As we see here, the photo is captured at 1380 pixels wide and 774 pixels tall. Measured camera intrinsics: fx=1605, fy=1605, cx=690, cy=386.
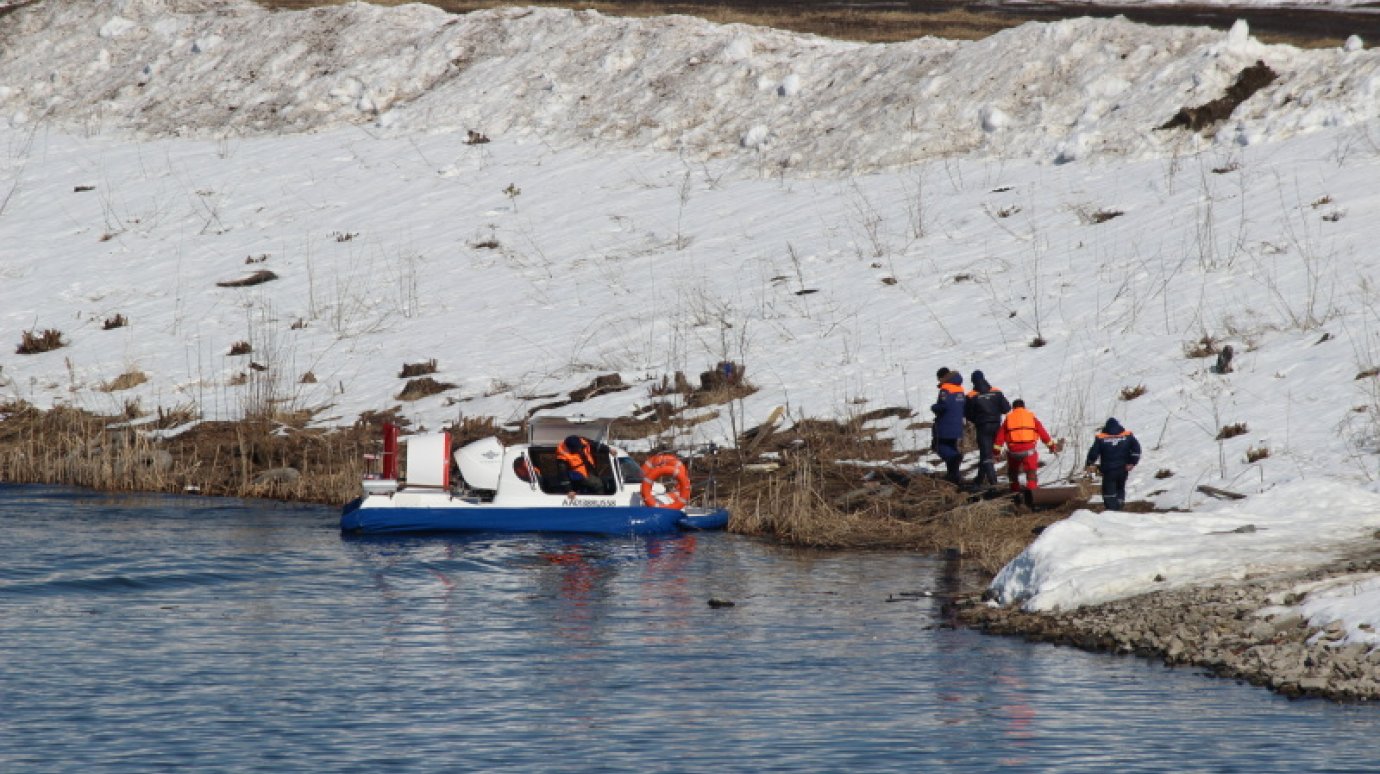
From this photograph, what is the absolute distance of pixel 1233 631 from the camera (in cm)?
1652

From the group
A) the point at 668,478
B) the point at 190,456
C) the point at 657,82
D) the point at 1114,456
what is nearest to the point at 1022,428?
the point at 1114,456

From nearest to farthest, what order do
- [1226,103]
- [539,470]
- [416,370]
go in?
[539,470] < [416,370] < [1226,103]

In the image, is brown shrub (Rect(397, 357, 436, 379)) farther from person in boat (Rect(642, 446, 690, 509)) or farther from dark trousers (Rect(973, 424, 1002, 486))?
dark trousers (Rect(973, 424, 1002, 486))

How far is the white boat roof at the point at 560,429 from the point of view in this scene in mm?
25078

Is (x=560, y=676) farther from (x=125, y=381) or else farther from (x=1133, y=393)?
(x=125, y=381)

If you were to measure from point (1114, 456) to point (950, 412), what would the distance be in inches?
118

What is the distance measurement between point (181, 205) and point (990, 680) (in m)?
35.7

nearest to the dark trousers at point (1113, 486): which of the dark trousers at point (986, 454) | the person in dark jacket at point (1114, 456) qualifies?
the person in dark jacket at point (1114, 456)

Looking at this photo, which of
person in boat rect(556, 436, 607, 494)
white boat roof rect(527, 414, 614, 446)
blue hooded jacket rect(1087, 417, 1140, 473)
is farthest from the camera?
white boat roof rect(527, 414, 614, 446)

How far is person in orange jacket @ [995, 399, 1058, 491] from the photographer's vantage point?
23844mm

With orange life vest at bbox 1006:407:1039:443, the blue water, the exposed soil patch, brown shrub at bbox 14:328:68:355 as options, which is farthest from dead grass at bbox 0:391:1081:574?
the exposed soil patch

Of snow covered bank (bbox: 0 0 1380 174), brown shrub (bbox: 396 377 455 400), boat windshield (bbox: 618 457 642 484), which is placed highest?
snow covered bank (bbox: 0 0 1380 174)

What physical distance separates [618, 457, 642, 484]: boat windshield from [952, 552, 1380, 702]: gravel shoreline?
24.3 feet

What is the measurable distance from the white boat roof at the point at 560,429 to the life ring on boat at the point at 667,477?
0.94m
